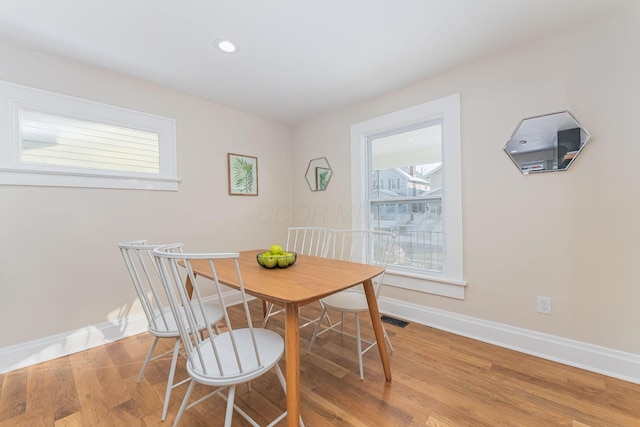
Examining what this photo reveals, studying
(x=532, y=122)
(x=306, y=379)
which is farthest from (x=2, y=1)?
(x=532, y=122)

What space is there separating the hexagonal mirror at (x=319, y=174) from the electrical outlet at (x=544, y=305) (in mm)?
2289

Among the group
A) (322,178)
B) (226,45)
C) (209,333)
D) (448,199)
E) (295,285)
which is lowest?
(209,333)

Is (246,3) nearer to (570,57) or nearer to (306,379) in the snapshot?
(570,57)

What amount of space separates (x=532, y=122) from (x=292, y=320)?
217cm

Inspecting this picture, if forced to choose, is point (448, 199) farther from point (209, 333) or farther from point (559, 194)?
point (209, 333)

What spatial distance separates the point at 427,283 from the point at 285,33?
7.76ft

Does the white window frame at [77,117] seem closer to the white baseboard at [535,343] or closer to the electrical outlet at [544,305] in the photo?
the white baseboard at [535,343]

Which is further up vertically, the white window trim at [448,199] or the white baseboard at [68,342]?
the white window trim at [448,199]

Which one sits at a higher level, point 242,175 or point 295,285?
point 242,175

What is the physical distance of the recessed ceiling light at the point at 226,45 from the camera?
1904 mm

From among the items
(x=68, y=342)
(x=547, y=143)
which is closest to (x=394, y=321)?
(x=547, y=143)

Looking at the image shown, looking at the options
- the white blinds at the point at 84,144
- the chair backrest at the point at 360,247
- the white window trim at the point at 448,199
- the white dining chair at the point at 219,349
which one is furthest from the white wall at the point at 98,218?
the white window trim at the point at 448,199

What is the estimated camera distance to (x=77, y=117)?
214 cm

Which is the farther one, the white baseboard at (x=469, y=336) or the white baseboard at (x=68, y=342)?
the white baseboard at (x=68, y=342)
